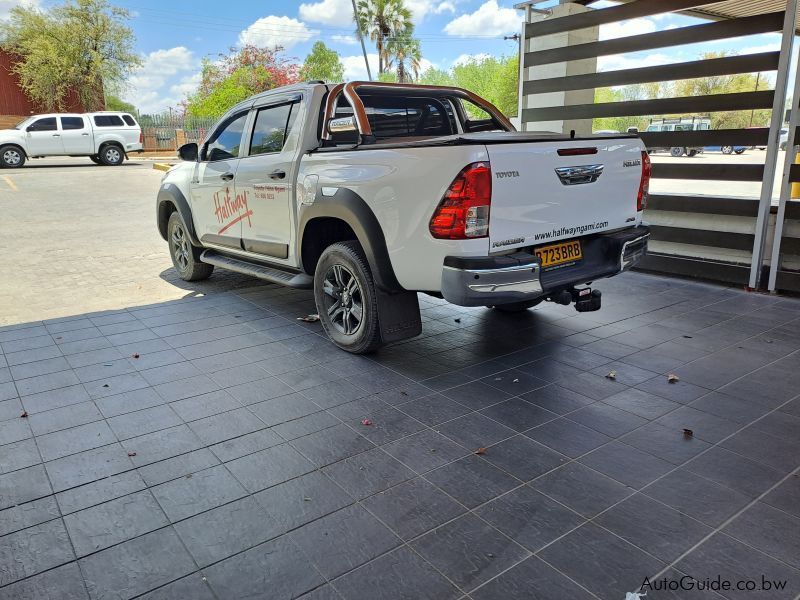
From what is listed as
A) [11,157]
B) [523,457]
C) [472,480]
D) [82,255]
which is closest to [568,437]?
[523,457]

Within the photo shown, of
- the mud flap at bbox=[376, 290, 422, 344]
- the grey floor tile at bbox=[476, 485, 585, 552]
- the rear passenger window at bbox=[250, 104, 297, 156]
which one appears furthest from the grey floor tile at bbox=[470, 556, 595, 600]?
the rear passenger window at bbox=[250, 104, 297, 156]

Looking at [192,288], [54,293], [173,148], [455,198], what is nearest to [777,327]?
[455,198]

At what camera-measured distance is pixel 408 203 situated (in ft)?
12.4

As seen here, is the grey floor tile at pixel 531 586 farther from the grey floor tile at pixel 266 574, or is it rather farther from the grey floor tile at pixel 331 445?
the grey floor tile at pixel 331 445

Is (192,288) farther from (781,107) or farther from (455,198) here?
(781,107)

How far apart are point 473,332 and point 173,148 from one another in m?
33.1

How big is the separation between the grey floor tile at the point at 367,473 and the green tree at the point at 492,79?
4494 cm

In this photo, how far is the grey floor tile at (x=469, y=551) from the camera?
2281mm

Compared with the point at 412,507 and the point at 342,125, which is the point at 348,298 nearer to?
the point at 342,125

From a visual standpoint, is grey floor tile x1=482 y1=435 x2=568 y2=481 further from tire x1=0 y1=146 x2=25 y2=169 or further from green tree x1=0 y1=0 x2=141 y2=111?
green tree x1=0 y1=0 x2=141 y2=111

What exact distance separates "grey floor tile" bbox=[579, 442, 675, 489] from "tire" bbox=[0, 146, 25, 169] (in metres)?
25.2

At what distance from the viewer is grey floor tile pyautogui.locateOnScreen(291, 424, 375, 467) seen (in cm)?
314

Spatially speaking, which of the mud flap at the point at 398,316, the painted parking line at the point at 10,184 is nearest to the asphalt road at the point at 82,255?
the painted parking line at the point at 10,184

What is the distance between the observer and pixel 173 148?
1344 inches
